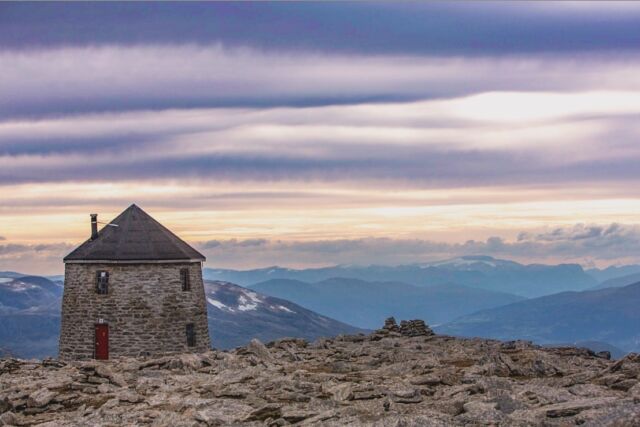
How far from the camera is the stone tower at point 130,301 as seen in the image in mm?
60938

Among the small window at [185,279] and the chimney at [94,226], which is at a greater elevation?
the chimney at [94,226]

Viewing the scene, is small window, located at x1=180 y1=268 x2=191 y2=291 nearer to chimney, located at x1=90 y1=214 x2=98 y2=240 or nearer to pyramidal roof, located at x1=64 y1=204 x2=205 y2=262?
pyramidal roof, located at x1=64 y1=204 x2=205 y2=262

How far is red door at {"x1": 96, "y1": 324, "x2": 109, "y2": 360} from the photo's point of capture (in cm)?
6066

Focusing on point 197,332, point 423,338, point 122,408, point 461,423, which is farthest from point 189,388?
point 197,332

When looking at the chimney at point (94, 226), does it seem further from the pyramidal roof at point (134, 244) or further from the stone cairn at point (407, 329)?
the stone cairn at point (407, 329)

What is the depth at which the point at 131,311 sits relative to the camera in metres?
61.0

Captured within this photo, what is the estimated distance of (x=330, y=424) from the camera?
2898 centimetres

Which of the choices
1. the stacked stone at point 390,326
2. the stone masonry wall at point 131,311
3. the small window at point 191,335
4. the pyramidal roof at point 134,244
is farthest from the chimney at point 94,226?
the stacked stone at point 390,326

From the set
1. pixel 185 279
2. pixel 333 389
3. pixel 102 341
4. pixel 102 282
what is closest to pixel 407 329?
pixel 185 279

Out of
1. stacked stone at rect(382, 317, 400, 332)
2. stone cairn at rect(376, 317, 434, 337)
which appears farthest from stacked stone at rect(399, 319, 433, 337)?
stacked stone at rect(382, 317, 400, 332)

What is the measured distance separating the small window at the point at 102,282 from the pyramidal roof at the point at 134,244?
99 cm

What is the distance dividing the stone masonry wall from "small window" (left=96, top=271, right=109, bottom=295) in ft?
0.78

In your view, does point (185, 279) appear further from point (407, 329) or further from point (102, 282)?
point (407, 329)

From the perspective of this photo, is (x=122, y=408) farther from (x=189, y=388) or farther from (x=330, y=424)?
(x=330, y=424)
